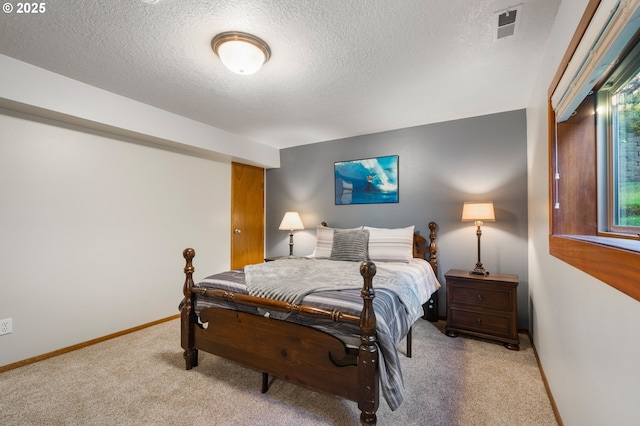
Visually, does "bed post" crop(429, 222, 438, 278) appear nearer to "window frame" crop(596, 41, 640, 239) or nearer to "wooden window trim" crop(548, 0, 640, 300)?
"wooden window trim" crop(548, 0, 640, 300)

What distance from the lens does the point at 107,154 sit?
2.83m

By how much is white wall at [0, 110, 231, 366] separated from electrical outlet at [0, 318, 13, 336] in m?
0.03

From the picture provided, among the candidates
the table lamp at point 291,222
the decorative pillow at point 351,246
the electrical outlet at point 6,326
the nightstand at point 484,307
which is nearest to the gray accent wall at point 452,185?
the table lamp at point 291,222

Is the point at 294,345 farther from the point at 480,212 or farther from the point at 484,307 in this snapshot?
the point at 480,212

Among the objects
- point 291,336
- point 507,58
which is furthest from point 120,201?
point 507,58

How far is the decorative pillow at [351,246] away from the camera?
124 inches

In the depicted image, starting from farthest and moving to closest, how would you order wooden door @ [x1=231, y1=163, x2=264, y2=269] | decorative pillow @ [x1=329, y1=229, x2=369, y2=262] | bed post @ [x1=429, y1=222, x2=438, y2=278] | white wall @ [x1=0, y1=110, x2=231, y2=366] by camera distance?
wooden door @ [x1=231, y1=163, x2=264, y2=269]
bed post @ [x1=429, y1=222, x2=438, y2=278]
decorative pillow @ [x1=329, y1=229, x2=369, y2=262]
white wall @ [x1=0, y1=110, x2=231, y2=366]

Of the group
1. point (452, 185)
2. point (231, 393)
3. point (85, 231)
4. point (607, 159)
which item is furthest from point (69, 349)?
point (452, 185)

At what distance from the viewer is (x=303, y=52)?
200 cm

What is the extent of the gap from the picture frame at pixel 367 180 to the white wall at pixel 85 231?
6.44 ft

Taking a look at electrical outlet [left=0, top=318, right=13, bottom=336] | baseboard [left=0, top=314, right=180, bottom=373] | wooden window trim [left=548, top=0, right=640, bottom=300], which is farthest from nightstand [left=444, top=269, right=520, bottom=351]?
electrical outlet [left=0, top=318, right=13, bottom=336]

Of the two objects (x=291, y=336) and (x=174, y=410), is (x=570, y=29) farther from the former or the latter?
(x=174, y=410)

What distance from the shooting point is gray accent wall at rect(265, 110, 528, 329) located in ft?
9.78

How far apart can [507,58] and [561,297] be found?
1.69 meters
